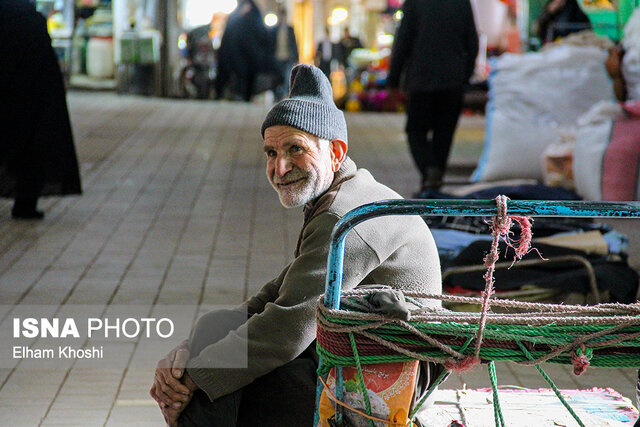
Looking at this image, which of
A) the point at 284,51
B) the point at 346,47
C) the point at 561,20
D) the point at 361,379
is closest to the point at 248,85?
the point at 284,51

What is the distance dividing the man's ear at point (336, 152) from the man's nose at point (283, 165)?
14 centimetres

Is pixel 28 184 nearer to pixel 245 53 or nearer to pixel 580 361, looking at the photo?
pixel 580 361

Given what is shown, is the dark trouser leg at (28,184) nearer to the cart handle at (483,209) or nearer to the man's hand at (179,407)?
the man's hand at (179,407)

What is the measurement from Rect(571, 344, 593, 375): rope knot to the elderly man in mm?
620

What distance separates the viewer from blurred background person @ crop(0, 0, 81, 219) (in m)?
6.93

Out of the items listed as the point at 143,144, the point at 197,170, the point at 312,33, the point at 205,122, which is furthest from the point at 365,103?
the point at 312,33

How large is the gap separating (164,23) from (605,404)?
17.7m

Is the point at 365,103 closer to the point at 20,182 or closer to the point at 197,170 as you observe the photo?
the point at 197,170

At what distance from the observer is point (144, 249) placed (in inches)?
247

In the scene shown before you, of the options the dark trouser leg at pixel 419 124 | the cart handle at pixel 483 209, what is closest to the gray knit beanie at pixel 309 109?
the cart handle at pixel 483 209

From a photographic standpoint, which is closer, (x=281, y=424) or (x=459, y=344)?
(x=459, y=344)

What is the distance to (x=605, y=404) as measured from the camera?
3.06 meters

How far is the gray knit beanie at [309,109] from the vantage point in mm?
2666

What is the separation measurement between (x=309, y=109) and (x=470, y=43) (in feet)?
20.9
